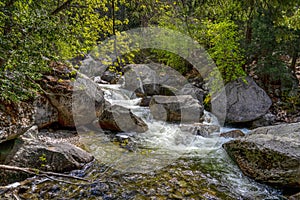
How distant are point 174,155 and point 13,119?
3689 mm

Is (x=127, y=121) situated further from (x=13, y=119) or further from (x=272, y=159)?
(x=272, y=159)

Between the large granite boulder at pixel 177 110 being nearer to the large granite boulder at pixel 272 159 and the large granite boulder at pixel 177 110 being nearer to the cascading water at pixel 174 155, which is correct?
the cascading water at pixel 174 155

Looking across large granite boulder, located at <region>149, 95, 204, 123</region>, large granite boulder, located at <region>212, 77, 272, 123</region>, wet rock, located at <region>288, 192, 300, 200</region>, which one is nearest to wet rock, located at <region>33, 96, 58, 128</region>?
large granite boulder, located at <region>149, 95, 204, 123</region>

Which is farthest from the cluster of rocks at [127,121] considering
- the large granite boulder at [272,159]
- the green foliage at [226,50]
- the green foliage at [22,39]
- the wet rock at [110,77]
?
the wet rock at [110,77]

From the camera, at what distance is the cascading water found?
154 inches

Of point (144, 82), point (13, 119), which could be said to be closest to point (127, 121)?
point (13, 119)

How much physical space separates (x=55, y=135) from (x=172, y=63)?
30.3ft

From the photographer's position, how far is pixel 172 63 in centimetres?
1348

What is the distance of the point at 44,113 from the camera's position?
605 cm

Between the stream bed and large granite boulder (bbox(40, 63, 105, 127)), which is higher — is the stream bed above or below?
below

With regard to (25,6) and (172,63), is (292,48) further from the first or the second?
(25,6)

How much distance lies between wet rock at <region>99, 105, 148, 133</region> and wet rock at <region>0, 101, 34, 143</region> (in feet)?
9.27

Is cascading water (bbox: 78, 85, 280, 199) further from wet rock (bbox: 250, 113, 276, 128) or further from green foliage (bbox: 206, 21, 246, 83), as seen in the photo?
green foliage (bbox: 206, 21, 246, 83)

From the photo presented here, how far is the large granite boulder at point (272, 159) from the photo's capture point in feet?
12.2
